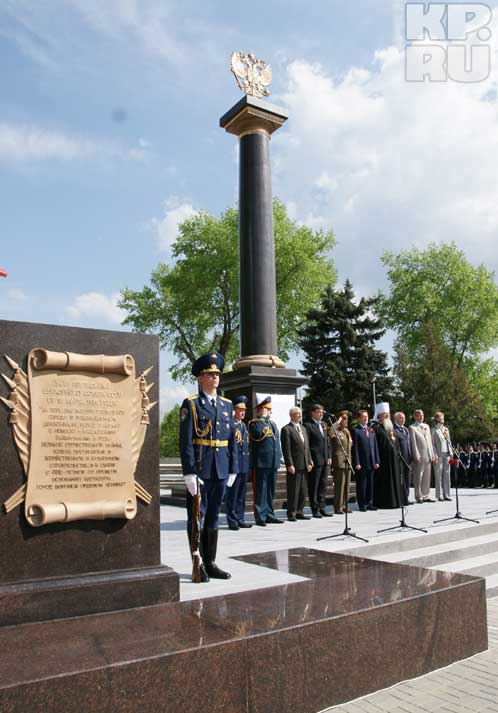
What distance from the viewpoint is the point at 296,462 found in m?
10.2

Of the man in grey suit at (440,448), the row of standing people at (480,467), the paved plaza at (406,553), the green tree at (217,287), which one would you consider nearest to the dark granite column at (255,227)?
the man in grey suit at (440,448)

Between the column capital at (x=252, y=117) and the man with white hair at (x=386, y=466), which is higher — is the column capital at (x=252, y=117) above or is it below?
above

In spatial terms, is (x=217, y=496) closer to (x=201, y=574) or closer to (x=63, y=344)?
(x=201, y=574)

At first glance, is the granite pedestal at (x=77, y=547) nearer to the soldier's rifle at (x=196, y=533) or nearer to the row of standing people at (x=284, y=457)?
the soldier's rifle at (x=196, y=533)

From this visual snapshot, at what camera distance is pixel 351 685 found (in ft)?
12.0

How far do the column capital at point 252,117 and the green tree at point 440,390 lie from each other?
25721 mm

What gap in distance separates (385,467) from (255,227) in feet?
22.6

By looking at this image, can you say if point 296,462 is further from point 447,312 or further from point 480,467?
point 447,312

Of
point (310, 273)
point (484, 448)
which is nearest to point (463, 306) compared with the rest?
point (310, 273)

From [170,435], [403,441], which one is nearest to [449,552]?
[403,441]

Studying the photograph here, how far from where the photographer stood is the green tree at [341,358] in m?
36.5

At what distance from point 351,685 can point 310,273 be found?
35035mm

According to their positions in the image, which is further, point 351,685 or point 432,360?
point 432,360

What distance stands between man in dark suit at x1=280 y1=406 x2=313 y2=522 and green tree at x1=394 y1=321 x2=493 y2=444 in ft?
92.1
